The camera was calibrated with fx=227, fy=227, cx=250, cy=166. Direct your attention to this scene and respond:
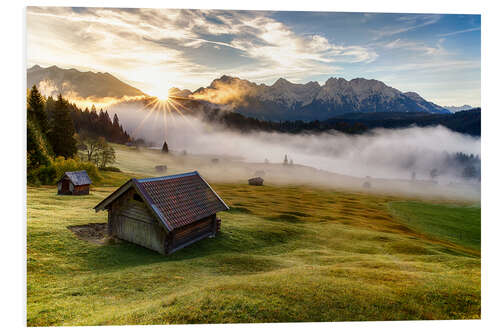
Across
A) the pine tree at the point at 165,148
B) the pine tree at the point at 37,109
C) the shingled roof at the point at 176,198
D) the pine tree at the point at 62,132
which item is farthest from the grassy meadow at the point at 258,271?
the pine tree at the point at 37,109

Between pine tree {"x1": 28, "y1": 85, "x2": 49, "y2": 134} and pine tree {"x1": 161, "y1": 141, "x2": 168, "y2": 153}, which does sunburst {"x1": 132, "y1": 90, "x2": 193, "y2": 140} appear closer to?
pine tree {"x1": 161, "y1": 141, "x2": 168, "y2": 153}

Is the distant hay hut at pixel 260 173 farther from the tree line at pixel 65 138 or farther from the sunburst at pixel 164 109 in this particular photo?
the tree line at pixel 65 138

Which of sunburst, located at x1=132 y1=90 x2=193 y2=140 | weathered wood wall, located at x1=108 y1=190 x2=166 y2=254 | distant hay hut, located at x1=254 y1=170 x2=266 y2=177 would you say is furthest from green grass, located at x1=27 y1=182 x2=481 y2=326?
sunburst, located at x1=132 y1=90 x2=193 y2=140

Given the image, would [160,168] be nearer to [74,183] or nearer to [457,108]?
[74,183]

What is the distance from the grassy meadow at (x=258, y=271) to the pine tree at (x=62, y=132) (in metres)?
2.80

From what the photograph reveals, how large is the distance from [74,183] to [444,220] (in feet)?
94.0

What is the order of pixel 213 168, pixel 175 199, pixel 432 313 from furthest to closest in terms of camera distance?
pixel 213 168
pixel 175 199
pixel 432 313

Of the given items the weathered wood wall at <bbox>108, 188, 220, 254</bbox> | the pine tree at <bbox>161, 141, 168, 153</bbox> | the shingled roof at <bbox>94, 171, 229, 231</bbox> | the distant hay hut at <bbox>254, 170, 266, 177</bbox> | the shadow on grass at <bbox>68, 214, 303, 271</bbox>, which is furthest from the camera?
the distant hay hut at <bbox>254, 170, 266, 177</bbox>

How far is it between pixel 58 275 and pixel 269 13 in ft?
50.4

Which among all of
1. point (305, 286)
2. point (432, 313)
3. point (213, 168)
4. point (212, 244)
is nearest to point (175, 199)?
point (212, 244)

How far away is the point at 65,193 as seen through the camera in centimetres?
1738

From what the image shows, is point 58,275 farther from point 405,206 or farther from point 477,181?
point 405,206

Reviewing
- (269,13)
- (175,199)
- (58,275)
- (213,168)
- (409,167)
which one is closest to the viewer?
(58,275)

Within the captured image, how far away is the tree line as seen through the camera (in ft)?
43.4
